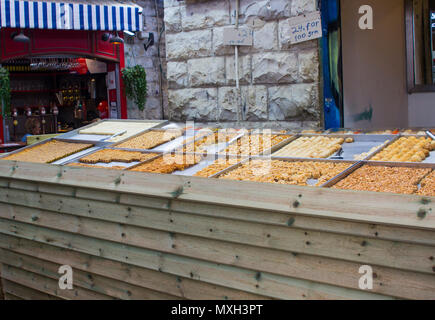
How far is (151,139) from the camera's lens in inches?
156

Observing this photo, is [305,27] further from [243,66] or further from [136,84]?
[136,84]

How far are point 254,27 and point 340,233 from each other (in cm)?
283

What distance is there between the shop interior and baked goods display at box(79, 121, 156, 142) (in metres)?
7.34

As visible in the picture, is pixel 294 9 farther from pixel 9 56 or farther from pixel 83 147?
pixel 9 56

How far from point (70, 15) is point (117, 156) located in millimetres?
6952

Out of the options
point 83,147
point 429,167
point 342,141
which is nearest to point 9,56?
point 83,147

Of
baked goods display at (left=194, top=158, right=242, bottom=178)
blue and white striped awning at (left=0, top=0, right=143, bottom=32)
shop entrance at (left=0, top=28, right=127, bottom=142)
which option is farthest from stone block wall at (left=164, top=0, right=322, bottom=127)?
shop entrance at (left=0, top=28, right=127, bottom=142)

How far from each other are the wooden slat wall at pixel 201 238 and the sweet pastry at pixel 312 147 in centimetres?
77

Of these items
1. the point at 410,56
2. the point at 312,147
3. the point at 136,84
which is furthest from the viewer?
the point at 136,84

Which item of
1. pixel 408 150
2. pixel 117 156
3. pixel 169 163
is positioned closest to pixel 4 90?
pixel 117 156

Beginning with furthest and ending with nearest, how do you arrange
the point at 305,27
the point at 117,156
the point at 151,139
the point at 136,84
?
the point at 136,84 → the point at 305,27 → the point at 151,139 → the point at 117,156

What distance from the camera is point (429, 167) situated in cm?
253

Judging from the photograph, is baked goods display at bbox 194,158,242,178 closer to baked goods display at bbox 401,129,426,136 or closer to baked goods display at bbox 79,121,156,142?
baked goods display at bbox 401,129,426,136

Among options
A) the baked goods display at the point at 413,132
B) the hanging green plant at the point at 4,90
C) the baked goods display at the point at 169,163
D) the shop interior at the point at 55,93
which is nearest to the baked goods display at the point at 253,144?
the baked goods display at the point at 169,163
